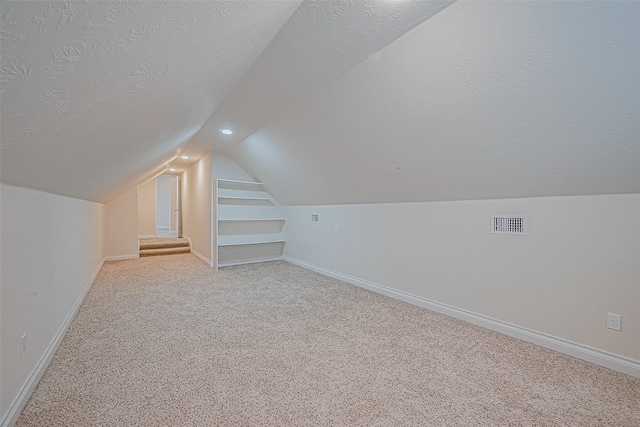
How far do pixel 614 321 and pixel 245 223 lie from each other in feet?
17.1

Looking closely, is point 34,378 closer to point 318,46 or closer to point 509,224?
point 318,46

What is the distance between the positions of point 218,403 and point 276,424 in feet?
1.26

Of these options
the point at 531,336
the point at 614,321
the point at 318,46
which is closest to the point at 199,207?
the point at 318,46

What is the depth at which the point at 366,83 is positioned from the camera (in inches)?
86.7

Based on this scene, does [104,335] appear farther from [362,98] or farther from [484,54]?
[484,54]

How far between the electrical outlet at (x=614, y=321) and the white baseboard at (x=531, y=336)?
194 mm

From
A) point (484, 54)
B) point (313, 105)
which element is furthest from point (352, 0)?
point (313, 105)

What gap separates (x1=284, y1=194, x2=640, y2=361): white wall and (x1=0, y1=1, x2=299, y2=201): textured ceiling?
238 cm

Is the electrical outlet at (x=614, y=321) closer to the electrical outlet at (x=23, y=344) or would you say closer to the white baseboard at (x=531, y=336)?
the white baseboard at (x=531, y=336)

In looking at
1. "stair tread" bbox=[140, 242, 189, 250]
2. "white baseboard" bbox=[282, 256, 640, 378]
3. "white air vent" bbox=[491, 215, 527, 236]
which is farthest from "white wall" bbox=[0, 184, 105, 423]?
"stair tread" bbox=[140, 242, 189, 250]

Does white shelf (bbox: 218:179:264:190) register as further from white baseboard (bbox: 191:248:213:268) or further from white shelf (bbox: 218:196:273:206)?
white baseboard (bbox: 191:248:213:268)

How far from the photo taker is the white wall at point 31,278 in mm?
1438

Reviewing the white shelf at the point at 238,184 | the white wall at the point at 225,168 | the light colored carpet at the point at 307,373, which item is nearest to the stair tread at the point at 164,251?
the white shelf at the point at 238,184

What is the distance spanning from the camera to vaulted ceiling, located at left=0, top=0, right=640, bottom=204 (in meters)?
0.88
